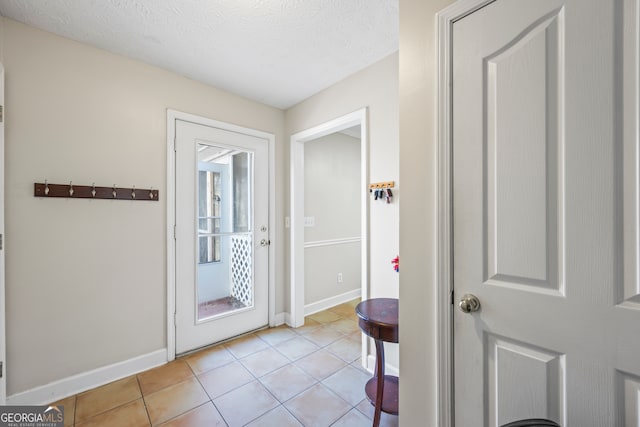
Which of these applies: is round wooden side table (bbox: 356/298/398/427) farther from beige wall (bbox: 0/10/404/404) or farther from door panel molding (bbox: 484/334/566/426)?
door panel molding (bbox: 484/334/566/426)

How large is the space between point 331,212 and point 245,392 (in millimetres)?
2270

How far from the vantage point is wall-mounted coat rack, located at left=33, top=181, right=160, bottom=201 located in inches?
66.8

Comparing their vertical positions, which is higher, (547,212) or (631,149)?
(631,149)

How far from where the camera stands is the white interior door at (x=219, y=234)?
7.50 ft

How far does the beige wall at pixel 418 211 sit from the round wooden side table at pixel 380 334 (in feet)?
0.63

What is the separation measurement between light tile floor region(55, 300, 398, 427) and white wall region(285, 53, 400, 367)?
1.58 feet

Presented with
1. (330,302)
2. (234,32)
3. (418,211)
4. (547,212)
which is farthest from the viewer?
(330,302)

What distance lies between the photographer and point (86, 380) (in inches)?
71.9

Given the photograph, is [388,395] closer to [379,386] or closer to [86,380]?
[379,386]

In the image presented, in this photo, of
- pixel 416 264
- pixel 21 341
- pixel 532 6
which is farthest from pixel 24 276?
pixel 532 6

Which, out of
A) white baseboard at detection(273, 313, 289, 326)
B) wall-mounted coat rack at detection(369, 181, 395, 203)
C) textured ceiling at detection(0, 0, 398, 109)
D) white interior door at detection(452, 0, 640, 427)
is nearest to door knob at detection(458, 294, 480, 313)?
white interior door at detection(452, 0, 640, 427)

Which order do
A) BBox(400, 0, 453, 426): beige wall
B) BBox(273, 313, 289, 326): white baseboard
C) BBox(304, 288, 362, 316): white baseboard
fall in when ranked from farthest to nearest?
BBox(304, 288, 362, 316): white baseboard, BBox(273, 313, 289, 326): white baseboard, BBox(400, 0, 453, 426): beige wall

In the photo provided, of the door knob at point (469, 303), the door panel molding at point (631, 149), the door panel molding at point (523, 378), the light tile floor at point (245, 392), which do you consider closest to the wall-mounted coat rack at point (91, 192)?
the light tile floor at point (245, 392)

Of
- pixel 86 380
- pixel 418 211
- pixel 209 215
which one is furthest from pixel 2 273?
pixel 418 211
